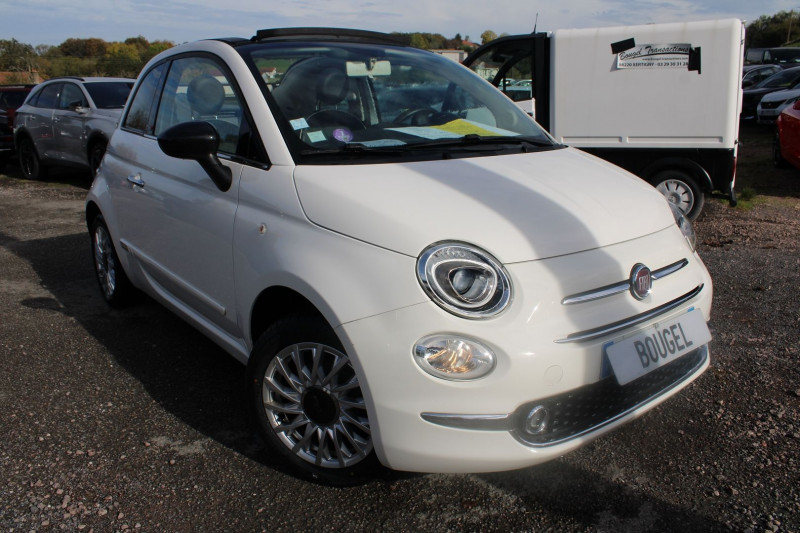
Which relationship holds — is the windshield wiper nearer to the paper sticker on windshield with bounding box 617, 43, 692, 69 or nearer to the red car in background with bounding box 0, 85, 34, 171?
the paper sticker on windshield with bounding box 617, 43, 692, 69

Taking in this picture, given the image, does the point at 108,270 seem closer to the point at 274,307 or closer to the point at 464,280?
the point at 274,307

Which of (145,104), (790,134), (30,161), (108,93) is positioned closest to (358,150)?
(145,104)

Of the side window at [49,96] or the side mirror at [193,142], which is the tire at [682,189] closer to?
the side mirror at [193,142]

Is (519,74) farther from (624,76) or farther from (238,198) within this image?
(238,198)

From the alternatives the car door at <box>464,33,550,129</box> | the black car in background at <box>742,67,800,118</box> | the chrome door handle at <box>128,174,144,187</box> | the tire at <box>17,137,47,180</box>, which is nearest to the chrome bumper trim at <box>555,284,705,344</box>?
the chrome door handle at <box>128,174,144,187</box>

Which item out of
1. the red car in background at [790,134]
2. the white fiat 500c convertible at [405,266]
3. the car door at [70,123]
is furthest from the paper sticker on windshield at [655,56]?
the car door at [70,123]

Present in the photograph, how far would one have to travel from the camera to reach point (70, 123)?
31.5 feet

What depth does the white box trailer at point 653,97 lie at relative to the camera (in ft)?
22.1

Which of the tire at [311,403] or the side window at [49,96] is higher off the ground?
the side window at [49,96]

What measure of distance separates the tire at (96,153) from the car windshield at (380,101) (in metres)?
6.84

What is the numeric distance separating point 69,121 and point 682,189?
26.8ft

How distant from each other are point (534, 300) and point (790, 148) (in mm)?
7943

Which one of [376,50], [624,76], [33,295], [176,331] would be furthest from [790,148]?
[33,295]

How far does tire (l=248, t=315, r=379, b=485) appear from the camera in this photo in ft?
7.59
